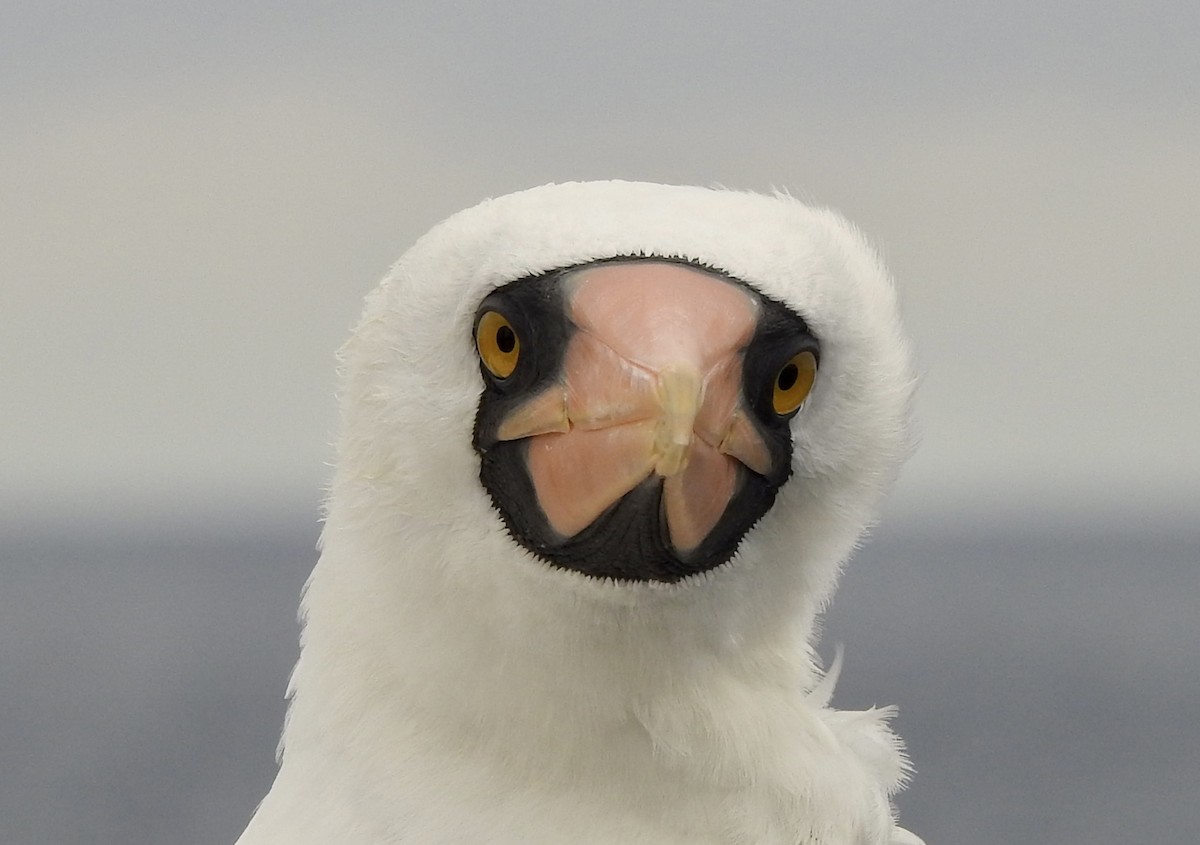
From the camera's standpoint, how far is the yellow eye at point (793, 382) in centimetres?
397

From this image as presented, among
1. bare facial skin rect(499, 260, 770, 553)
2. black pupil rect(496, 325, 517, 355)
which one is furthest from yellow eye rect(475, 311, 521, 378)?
bare facial skin rect(499, 260, 770, 553)

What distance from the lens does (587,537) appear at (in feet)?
12.2

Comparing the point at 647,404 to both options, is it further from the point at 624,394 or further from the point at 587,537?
the point at 587,537

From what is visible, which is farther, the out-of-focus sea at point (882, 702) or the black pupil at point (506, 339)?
the out-of-focus sea at point (882, 702)

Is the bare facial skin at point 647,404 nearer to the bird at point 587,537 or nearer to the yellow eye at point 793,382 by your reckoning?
the bird at point 587,537

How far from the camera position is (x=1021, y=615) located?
134 meters

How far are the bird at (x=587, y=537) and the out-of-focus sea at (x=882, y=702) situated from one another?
0.71 metres

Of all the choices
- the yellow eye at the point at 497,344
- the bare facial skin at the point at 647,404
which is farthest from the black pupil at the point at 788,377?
the yellow eye at the point at 497,344

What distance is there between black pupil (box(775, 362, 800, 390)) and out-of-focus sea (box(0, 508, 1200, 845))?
0.96 m

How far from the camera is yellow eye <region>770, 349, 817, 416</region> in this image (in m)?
3.97

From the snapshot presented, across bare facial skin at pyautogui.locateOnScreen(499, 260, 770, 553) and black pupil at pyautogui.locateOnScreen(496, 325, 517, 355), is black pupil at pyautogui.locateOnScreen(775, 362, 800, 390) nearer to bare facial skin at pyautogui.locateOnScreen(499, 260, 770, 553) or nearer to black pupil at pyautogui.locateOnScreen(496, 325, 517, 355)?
bare facial skin at pyautogui.locateOnScreen(499, 260, 770, 553)

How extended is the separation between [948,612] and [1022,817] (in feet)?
248

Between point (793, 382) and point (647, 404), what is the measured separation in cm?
63

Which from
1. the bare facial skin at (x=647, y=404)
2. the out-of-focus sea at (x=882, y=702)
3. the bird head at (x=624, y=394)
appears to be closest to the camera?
the bare facial skin at (x=647, y=404)
